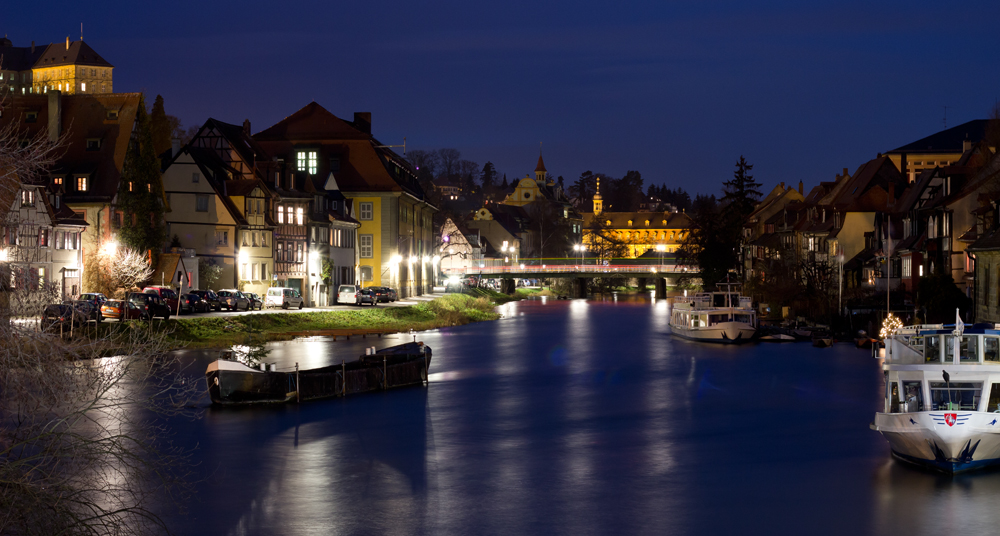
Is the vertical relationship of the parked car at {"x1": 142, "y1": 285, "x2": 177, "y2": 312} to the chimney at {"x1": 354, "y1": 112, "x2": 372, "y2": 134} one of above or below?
below

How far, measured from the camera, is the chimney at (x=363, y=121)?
328 ft

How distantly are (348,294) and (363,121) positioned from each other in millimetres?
25528

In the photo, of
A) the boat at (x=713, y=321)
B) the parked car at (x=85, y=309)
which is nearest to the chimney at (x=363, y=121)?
the boat at (x=713, y=321)

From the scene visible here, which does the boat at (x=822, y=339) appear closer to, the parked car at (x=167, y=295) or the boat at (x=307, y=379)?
the boat at (x=307, y=379)

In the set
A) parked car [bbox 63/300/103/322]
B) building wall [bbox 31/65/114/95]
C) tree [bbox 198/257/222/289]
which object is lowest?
parked car [bbox 63/300/103/322]

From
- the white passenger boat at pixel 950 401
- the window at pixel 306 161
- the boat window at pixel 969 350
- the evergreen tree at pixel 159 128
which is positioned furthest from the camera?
the evergreen tree at pixel 159 128

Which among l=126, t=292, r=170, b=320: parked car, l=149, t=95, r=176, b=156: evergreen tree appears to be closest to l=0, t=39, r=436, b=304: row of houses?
l=126, t=292, r=170, b=320: parked car

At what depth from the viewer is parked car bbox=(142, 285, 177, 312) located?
192 ft

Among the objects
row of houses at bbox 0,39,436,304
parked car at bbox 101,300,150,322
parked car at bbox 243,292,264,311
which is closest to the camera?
parked car at bbox 101,300,150,322

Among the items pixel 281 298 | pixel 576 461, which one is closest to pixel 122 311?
pixel 281 298

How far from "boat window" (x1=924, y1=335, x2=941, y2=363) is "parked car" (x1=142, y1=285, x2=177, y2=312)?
4162 cm

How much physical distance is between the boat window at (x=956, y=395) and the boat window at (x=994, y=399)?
0.99 feet

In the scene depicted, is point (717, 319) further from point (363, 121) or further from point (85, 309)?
point (85, 309)

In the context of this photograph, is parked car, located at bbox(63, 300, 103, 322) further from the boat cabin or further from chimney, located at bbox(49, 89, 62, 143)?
chimney, located at bbox(49, 89, 62, 143)
